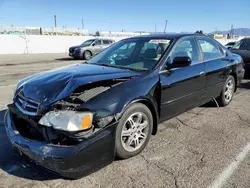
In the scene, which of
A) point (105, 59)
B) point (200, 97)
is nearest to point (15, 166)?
point (105, 59)

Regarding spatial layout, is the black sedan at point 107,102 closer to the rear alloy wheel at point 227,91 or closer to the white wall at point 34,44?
the rear alloy wheel at point 227,91

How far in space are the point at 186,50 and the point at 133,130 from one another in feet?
6.22

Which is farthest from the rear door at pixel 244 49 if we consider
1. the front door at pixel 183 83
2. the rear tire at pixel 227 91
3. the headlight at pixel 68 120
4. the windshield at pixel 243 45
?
the headlight at pixel 68 120

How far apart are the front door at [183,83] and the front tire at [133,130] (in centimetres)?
43

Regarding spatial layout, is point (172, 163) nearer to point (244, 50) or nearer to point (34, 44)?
point (244, 50)

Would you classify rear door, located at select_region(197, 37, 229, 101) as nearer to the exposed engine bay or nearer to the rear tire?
the rear tire

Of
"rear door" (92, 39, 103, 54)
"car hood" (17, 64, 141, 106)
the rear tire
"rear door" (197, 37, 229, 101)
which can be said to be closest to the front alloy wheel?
"car hood" (17, 64, 141, 106)

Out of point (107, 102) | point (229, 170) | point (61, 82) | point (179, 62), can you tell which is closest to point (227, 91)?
point (179, 62)

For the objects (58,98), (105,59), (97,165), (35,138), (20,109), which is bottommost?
(97,165)

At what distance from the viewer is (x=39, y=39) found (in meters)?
25.4

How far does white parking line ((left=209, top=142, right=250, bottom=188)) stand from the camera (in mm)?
2752

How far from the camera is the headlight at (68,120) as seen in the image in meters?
2.58

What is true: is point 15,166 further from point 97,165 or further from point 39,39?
point 39,39

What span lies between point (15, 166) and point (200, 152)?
2.43m
